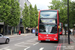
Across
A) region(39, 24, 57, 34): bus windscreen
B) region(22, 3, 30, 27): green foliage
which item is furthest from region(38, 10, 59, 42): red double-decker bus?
region(22, 3, 30, 27): green foliage

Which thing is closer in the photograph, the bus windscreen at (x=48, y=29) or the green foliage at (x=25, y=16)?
Answer: the bus windscreen at (x=48, y=29)

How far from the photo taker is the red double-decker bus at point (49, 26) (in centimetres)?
1997

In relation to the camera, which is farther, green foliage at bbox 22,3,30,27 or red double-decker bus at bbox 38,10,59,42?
green foliage at bbox 22,3,30,27

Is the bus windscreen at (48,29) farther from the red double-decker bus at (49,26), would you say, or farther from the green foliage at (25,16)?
the green foliage at (25,16)

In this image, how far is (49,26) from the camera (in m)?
20.2

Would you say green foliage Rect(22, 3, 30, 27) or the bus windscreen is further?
green foliage Rect(22, 3, 30, 27)

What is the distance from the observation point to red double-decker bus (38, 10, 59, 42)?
20.0 meters

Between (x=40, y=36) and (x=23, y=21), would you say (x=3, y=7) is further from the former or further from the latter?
(x=23, y=21)

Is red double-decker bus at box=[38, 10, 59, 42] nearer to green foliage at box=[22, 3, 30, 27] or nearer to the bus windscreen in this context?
the bus windscreen

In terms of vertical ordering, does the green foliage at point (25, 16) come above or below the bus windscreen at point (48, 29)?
above

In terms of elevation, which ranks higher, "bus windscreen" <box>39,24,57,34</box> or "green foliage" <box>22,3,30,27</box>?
"green foliage" <box>22,3,30,27</box>

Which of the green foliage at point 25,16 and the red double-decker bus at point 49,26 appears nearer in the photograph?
the red double-decker bus at point 49,26

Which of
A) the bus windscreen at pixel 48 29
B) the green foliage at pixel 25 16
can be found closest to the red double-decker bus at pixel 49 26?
the bus windscreen at pixel 48 29

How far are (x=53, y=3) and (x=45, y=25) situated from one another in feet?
133
